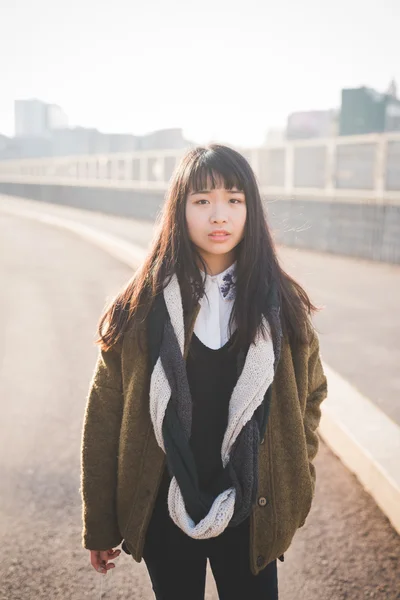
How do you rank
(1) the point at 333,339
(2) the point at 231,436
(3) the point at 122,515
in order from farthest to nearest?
(1) the point at 333,339 < (3) the point at 122,515 < (2) the point at 231,436

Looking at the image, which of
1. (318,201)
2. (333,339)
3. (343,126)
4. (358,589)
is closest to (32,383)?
(333,339)

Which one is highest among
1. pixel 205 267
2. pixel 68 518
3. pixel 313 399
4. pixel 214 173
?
pixel 214 173

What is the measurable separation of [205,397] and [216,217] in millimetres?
583

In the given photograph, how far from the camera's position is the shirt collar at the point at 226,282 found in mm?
2041

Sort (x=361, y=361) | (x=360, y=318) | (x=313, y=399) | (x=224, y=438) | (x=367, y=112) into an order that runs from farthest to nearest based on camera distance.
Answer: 1. (x=367, y=112)
2. (x=360, y=318)
3. (x=361, y=361)
4. (x=313, y=399)
5. (x=224, y=438)

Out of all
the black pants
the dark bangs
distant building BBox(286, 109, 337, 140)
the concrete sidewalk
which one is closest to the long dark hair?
the dark bangs

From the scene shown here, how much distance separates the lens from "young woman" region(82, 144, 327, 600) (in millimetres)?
1901

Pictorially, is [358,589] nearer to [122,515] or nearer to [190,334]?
[122,515]

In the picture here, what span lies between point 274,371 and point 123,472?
0.59 metres

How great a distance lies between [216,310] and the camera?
6.63ft

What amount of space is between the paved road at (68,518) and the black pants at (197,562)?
3.04 feet

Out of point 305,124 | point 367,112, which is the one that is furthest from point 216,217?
point 305,124

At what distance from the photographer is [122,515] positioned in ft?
6.66

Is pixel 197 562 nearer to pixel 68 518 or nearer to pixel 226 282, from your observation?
pixel 226 282
